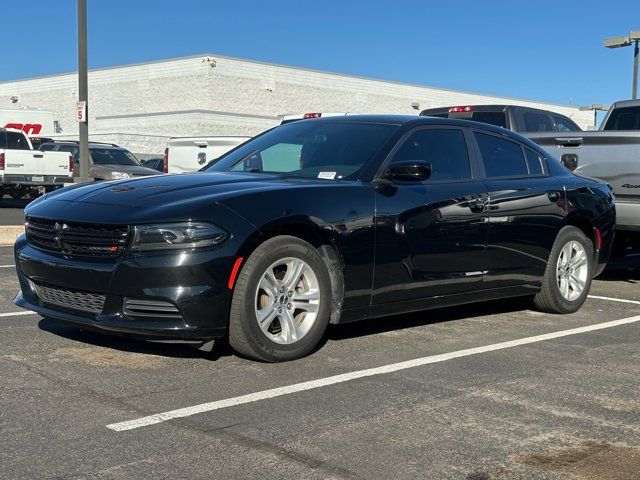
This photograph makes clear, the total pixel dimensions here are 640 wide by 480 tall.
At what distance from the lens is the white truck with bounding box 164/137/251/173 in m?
16.3

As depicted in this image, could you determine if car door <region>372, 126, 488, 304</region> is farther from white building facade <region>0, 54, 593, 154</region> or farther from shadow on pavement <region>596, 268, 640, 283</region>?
white building facade <region>0, 54, 593, 154</region>

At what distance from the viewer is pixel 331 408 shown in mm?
4258

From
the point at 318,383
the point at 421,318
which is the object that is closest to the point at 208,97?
the point at 421,318

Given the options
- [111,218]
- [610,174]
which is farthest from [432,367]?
[610,174]

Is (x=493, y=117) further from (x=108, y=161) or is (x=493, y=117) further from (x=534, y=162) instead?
(x=108, y=161)

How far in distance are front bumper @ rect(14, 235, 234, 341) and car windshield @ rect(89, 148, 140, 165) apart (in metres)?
16.6

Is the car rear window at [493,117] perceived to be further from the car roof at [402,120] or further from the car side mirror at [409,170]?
the car side mirror at [409,170]

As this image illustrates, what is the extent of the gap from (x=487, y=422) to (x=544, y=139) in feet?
19.8

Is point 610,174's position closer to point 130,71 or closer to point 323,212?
point 323,212

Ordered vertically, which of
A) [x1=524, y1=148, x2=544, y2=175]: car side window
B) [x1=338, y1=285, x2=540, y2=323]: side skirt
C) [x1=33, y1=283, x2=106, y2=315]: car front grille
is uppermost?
[x1=524, y1=148, x2=544, y2=175]: car side window

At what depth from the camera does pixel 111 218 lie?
4.78 meters

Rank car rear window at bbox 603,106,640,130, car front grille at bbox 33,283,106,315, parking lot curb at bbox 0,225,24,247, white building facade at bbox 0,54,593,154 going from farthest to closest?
white building facade at bbox 0,54,593,154 < parking lot curb at bbox 0,225,24,247 < car rear window at bbox 603,106,640,130 < car front grille at bbox 33,283,106,315

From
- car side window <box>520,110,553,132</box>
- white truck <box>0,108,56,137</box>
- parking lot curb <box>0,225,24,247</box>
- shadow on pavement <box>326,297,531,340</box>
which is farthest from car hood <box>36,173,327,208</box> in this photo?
white truck <box>0,108,56,137</box>

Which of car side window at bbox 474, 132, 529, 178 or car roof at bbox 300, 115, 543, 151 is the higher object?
car roof at bbox 300, 115, 543, 151
